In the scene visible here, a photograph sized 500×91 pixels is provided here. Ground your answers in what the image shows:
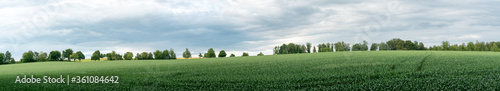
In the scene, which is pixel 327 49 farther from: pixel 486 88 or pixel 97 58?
pixel 486 88

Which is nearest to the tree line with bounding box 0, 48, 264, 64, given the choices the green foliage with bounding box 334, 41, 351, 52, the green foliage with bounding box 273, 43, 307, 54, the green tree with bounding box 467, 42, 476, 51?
the green foliage with bounding box 273, 43, 307, 54

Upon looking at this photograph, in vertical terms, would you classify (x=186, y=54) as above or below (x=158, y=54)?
below

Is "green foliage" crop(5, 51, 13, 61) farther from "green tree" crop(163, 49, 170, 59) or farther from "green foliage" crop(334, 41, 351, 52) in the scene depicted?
"green foliage" crop(334, 41, 351, 52)

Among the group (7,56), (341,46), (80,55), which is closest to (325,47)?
(341,46)

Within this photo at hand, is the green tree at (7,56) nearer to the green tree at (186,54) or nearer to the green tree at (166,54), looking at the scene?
the green tree at (166,54)

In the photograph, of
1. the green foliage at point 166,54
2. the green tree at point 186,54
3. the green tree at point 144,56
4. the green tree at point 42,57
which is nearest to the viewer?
the green tree at point 42,57

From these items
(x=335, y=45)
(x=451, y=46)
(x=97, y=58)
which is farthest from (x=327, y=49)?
(x=97, y=58)

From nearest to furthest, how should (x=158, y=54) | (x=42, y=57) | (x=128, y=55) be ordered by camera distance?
1. (x=42, y=57)
2. (x=158, y=54)
3. (x=128, y=55)

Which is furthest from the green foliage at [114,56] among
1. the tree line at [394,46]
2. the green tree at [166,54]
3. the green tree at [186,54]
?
the tree line at [394,46]

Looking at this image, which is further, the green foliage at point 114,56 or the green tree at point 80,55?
the green tree at point 80,55

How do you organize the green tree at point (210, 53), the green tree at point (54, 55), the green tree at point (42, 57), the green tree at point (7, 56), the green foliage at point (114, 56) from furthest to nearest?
the green tree at point (210, 53)
the green foliage at point (114, 56)
the green tree at point (7, 56)
the green tree at point (54, 55)
the green tree at point (42, 57)

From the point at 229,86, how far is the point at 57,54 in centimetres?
10783

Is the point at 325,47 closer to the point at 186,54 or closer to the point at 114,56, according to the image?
the point at 186,54

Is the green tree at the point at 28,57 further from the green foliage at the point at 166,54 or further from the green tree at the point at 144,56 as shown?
the green foliage at the point at 166,54
